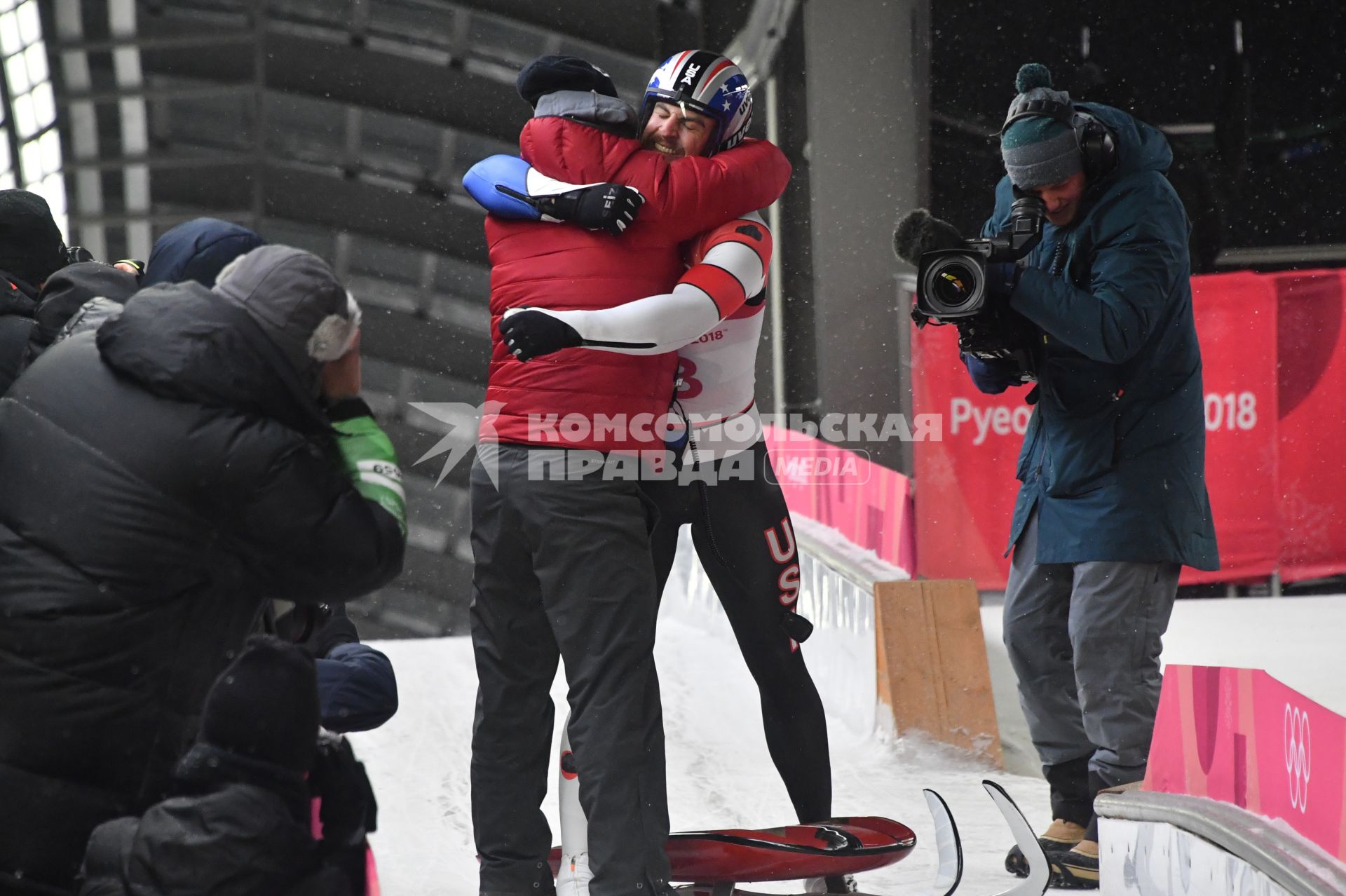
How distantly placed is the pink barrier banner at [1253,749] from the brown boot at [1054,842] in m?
0.62

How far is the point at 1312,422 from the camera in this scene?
6.26m

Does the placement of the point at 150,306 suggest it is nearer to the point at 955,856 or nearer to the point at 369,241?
the point at 955,856

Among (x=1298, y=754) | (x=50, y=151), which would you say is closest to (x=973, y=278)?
(x=1298, y=754)

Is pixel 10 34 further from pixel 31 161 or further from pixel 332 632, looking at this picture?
pixel 332 632

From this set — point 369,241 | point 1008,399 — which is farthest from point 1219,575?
point 369,241

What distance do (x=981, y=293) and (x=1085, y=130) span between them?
417mm

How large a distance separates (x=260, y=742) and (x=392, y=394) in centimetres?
1464

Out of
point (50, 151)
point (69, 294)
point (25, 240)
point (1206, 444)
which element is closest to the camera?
point (69, 294)

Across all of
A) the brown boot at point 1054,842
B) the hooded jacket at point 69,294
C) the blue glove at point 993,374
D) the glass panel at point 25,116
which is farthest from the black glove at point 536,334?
the glass panel at point 25,116

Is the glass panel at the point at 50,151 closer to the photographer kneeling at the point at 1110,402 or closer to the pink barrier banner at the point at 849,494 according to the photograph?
the pink barrier banner at the point at 849,494

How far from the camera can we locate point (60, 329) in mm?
2092

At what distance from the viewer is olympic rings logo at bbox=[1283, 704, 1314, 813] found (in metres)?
Answer: 1.76

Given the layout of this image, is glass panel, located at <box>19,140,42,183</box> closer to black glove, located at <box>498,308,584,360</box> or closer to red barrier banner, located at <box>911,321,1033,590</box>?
red barrier banner, located at <box>911,321,1033,590</box>

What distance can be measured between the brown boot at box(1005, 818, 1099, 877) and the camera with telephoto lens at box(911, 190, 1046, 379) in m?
1.01
